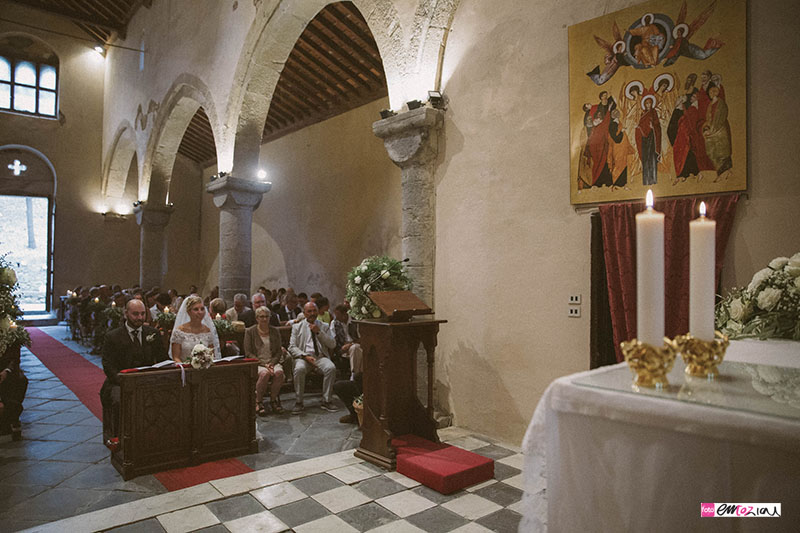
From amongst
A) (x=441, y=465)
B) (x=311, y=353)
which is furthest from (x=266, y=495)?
(x=311, y=353)

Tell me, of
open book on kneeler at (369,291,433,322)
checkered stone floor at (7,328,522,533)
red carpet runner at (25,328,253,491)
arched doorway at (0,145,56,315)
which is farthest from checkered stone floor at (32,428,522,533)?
arched doorway at (0,145,56,315)

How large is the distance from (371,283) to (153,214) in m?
9.76

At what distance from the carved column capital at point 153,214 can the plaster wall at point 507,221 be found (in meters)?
9.37

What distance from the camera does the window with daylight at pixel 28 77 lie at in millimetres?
14234

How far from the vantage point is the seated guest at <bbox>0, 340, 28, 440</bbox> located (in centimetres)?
447

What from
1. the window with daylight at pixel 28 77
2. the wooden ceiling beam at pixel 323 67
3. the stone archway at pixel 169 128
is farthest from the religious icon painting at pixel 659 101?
the window with daylight at pixel 28 77

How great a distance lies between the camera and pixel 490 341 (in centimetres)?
445

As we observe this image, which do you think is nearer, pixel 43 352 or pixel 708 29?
pixel 708 29

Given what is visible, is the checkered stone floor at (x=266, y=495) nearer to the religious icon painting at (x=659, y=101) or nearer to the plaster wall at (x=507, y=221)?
the plaster wall at (x=507, y=221)

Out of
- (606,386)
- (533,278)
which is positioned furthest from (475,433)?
(606,386)

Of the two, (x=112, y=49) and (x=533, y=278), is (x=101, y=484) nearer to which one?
(x=533, y=278)

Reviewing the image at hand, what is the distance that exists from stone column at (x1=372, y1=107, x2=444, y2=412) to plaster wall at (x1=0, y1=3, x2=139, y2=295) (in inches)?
517

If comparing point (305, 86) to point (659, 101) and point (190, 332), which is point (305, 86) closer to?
point (190, 332)

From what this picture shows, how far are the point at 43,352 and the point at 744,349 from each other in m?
11.1
